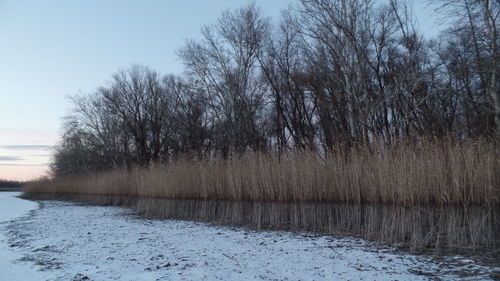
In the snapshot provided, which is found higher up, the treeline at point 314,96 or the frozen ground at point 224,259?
the treeline at point 314,96

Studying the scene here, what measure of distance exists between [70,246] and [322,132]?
19.4 m

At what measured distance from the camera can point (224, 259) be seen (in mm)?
5605

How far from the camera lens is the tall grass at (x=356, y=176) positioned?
6289 millimetres

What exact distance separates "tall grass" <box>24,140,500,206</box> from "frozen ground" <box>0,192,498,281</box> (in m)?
1.19

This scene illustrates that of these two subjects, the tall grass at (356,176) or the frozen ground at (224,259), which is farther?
the tall grass at (356,176)

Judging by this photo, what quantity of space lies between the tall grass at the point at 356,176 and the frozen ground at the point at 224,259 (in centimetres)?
119

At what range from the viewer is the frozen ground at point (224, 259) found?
4.63 metres

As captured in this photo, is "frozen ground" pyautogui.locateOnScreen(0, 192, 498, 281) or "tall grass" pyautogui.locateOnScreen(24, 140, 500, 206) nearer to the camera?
"frozen ground" pyautogui.locateOnScreen(0, 192, 498, 281)

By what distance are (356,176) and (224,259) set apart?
12.0 feet

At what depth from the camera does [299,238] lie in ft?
24.3

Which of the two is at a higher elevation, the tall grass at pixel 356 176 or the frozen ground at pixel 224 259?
the tall grass at pixel 356 176

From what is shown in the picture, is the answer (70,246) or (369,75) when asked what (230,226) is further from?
(369,75)

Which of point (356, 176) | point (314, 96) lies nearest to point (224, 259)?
point (356, 176)

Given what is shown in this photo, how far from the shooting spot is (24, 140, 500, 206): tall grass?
6289 mm
